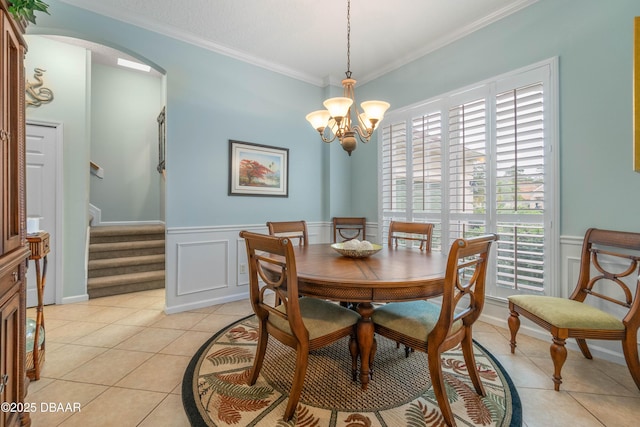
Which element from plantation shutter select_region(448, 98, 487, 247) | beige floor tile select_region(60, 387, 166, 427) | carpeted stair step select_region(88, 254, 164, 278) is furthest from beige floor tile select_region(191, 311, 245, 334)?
plantation shutter select_region(448, 98, 487, 247)

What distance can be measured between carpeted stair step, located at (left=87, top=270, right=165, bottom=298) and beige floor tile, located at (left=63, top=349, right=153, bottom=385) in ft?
5.62

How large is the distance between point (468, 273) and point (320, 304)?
188cm

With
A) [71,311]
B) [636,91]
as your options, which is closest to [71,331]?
[71,311]

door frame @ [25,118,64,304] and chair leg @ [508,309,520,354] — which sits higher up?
door frame @ [25,118,64,304]

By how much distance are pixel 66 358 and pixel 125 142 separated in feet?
13.8

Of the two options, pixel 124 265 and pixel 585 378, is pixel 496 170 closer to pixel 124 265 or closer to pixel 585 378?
pixel 585 378

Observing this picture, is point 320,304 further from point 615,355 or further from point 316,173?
point 316,173

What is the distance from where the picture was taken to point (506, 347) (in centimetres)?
225

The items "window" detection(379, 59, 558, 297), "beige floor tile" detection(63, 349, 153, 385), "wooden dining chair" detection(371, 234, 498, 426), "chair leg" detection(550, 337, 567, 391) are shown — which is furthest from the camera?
"window" detection(379, 59, 558, 297)

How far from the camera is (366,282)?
1398 mm

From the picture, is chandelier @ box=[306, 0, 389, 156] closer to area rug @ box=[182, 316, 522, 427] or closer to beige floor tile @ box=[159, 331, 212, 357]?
area rug @ box=[182, 316, 522, 427]

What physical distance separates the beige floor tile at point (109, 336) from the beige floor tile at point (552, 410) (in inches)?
115

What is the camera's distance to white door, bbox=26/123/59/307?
306cm

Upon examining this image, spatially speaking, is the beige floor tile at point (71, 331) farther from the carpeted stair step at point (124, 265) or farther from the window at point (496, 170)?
the window at point (496, 170)
